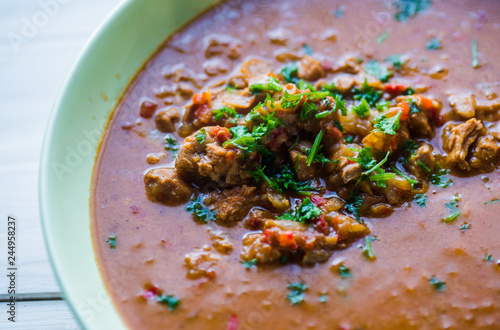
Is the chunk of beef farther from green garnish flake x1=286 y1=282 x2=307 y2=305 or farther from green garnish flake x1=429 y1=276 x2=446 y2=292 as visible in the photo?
green garnish flake x1=286 y1=282 x2=307 y2=305

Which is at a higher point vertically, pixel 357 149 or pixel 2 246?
pixel 357 149

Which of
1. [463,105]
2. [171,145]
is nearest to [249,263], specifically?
[171,145]

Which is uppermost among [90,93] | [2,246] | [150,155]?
[90,93]

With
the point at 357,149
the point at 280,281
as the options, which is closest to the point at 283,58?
the point at 357,149

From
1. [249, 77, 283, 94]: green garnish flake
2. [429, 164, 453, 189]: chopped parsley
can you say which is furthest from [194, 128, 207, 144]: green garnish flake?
[429, 164, 453, 189]: chopped parsley

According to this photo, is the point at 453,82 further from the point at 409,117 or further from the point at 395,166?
the point at 395,166

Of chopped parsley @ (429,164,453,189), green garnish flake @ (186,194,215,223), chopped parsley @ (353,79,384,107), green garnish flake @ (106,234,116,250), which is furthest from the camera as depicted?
chopped parsley @ (353,79,384,107)
